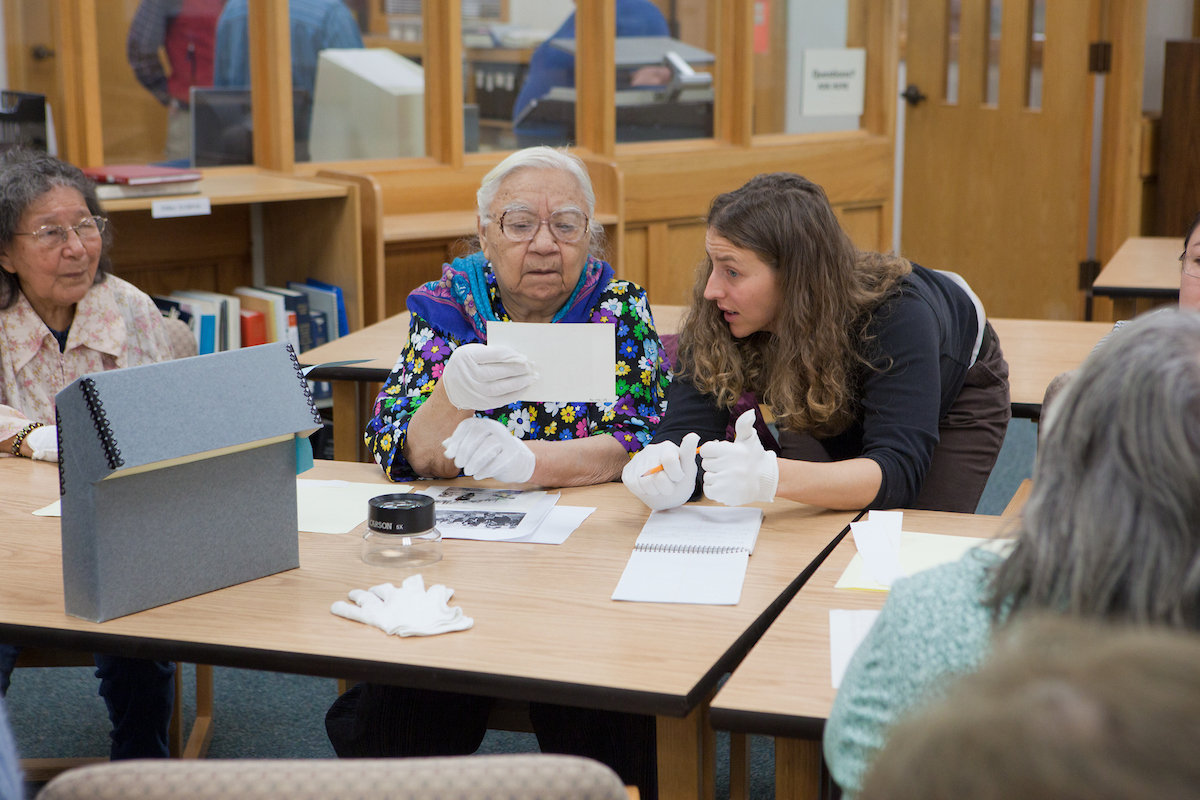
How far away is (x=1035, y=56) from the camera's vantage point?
576 cm

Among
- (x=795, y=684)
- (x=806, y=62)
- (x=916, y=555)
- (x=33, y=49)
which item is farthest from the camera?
(x=806, y=62)

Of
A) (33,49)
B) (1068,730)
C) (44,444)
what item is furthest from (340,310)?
(1068,730)

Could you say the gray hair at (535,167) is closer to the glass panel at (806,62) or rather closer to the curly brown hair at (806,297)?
the curly brown hair at (806,297)

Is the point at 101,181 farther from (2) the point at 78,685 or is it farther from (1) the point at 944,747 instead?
(1) the point at 944,747

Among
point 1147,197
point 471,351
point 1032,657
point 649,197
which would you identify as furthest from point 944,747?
point 1147,197

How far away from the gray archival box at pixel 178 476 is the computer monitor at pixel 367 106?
292 cm

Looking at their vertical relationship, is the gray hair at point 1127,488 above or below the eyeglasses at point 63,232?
below

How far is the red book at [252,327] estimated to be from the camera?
3.61 m

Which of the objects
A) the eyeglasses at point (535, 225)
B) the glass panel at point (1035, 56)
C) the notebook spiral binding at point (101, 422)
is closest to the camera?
the notebook spiral binding at point (101, 422)

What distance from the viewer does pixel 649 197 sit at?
16.2ft

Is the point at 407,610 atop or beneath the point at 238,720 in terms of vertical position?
atop

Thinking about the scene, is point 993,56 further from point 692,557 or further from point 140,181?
point 692,557

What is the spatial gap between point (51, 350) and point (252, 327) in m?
1.23

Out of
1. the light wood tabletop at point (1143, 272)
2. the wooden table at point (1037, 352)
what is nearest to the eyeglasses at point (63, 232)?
the wooden table at point (1037, 352)
